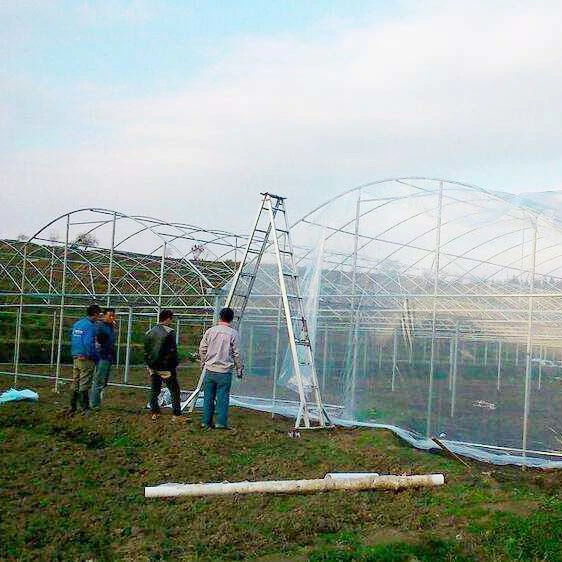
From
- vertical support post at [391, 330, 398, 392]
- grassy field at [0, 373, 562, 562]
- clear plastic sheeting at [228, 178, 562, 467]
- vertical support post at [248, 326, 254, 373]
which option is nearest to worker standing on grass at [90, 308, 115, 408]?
grassy field at [0, 373, 562, 562]

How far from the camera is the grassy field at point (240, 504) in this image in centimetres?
561

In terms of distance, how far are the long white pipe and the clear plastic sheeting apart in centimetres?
338

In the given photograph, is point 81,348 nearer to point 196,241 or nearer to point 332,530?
point 332,530

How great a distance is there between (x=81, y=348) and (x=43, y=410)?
4.07 ft

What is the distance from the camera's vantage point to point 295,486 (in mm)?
7270

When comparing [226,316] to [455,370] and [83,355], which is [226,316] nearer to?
[83,355]

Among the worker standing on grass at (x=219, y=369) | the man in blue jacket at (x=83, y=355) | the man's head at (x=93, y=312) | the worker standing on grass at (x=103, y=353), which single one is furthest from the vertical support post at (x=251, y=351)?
the worker standing on grass at (x=219, y=369)

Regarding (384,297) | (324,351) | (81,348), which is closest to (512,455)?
(384,297)

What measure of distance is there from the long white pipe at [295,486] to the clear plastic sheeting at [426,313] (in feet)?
11.1

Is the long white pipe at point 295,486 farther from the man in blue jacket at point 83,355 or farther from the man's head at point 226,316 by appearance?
the man in blue jacket at point 83,355

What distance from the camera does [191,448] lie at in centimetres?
899

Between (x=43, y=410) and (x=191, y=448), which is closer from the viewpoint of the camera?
(x=191, y=448)

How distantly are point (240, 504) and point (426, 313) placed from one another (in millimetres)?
6250

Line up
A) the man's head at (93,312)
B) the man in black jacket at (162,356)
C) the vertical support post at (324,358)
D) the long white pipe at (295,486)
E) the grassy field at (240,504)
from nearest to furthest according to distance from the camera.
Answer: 1. the grassy field at (240,504)
2. the long white pipe at (295,486)
3. the man in black jacket at (162,356)
4. the man's head at (93,312)
5. the vertical support post at (324,358)
